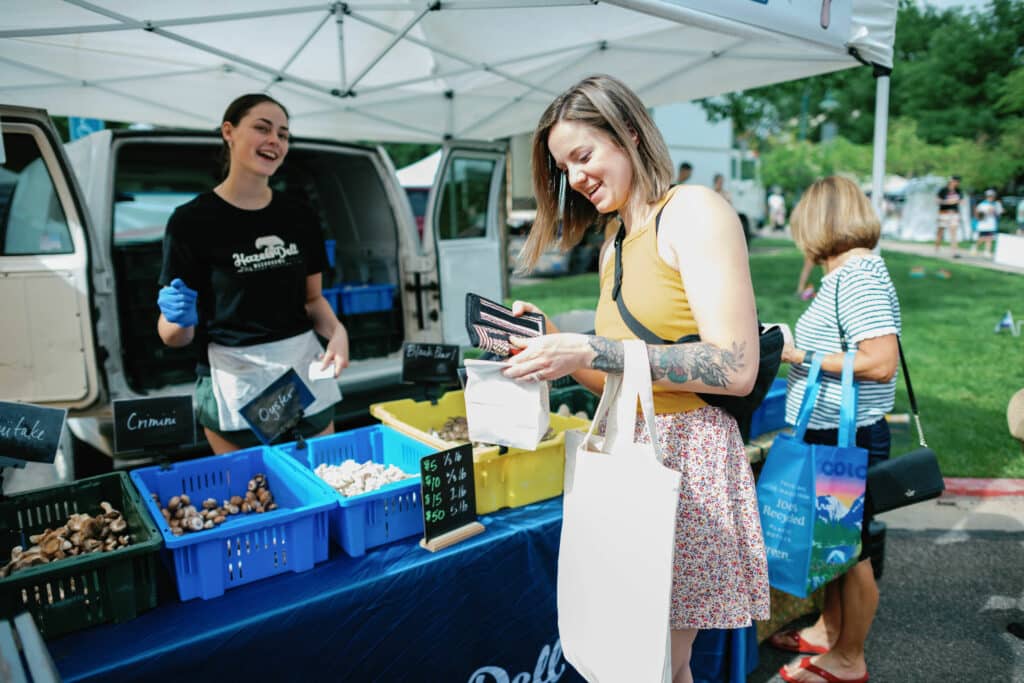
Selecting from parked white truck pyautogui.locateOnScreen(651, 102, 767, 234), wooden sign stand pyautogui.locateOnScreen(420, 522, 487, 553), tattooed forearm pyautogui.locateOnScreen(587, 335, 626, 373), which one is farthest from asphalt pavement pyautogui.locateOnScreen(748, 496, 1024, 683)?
parked white truck pyautogui.locateOnScreen(651, 102, 767, 234)

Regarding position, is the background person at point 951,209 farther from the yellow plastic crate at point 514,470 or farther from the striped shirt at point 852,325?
the yellow plastic crate at point 514,470

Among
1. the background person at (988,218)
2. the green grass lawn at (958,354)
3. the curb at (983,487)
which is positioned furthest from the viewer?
the background person at (988,218)

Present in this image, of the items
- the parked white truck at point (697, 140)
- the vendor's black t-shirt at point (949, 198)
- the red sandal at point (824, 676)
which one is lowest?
the red sandal at point (824, 676)

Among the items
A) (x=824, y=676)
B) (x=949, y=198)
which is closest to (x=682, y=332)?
(x=824, y=676)

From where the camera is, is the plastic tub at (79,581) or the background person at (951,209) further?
the background person at (951,209)

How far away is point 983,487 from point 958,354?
10.8 ft

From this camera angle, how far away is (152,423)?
1.83m

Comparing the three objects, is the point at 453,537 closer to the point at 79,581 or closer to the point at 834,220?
the point at 79,581

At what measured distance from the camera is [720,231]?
4.33 feet

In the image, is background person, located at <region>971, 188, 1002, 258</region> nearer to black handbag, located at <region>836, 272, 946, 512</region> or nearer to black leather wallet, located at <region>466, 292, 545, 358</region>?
black handbag, located at <region>836, 272, 946, 512</region>

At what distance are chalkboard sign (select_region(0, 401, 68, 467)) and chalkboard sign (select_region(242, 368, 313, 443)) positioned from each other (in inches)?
18.5

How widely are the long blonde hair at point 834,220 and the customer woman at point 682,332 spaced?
112 cm

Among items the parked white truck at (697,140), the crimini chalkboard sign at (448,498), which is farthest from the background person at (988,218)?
the parked white truck at (697,140)

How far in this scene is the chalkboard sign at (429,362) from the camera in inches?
91.4
